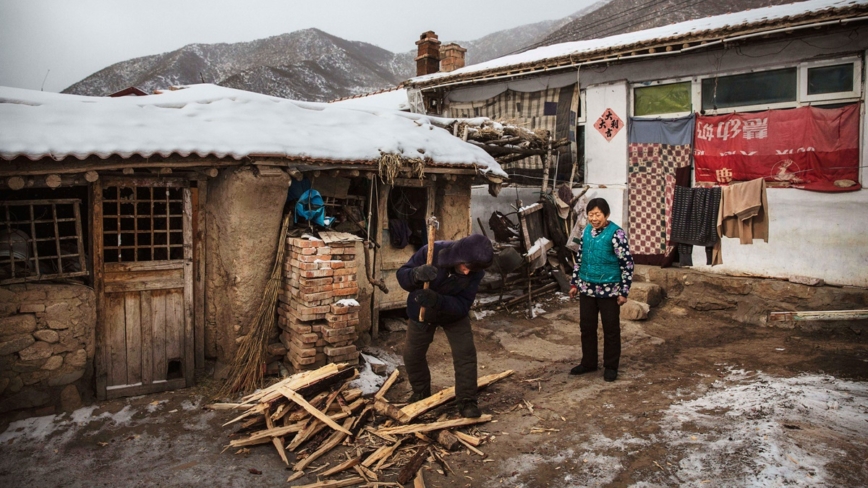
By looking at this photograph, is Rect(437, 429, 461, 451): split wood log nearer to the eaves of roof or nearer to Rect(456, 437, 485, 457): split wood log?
Rect(456, 437, 485, 457): split wood log

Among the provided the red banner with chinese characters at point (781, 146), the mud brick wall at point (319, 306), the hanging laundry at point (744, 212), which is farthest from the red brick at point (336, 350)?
the red banner with chinese characters at point (781, 146)

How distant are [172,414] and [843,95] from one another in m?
10.1

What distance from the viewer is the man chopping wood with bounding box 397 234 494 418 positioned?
4672mm

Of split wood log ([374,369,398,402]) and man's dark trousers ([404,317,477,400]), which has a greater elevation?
man's dark trousers ([404,317,477,400])

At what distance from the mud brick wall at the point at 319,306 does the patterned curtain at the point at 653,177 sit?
6131 mm

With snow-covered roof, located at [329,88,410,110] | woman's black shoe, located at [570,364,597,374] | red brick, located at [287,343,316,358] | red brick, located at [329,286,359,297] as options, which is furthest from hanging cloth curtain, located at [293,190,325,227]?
snow-covered roof, located at [329,88,410,110]

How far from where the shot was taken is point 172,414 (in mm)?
5590

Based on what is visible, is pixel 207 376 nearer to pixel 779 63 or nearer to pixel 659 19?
pixel 779 63

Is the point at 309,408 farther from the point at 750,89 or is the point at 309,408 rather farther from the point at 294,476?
the point at 750,89

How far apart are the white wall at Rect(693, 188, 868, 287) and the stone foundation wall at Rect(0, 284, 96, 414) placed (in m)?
9.42

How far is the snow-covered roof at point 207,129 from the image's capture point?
200 inches

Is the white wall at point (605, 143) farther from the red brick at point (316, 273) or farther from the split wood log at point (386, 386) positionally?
the red brick at point (316, 273)

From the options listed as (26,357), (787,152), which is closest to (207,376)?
(26,357)

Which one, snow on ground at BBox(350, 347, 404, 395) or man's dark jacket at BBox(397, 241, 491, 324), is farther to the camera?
snow on ground at BBox(350, 347, 404, 395)
